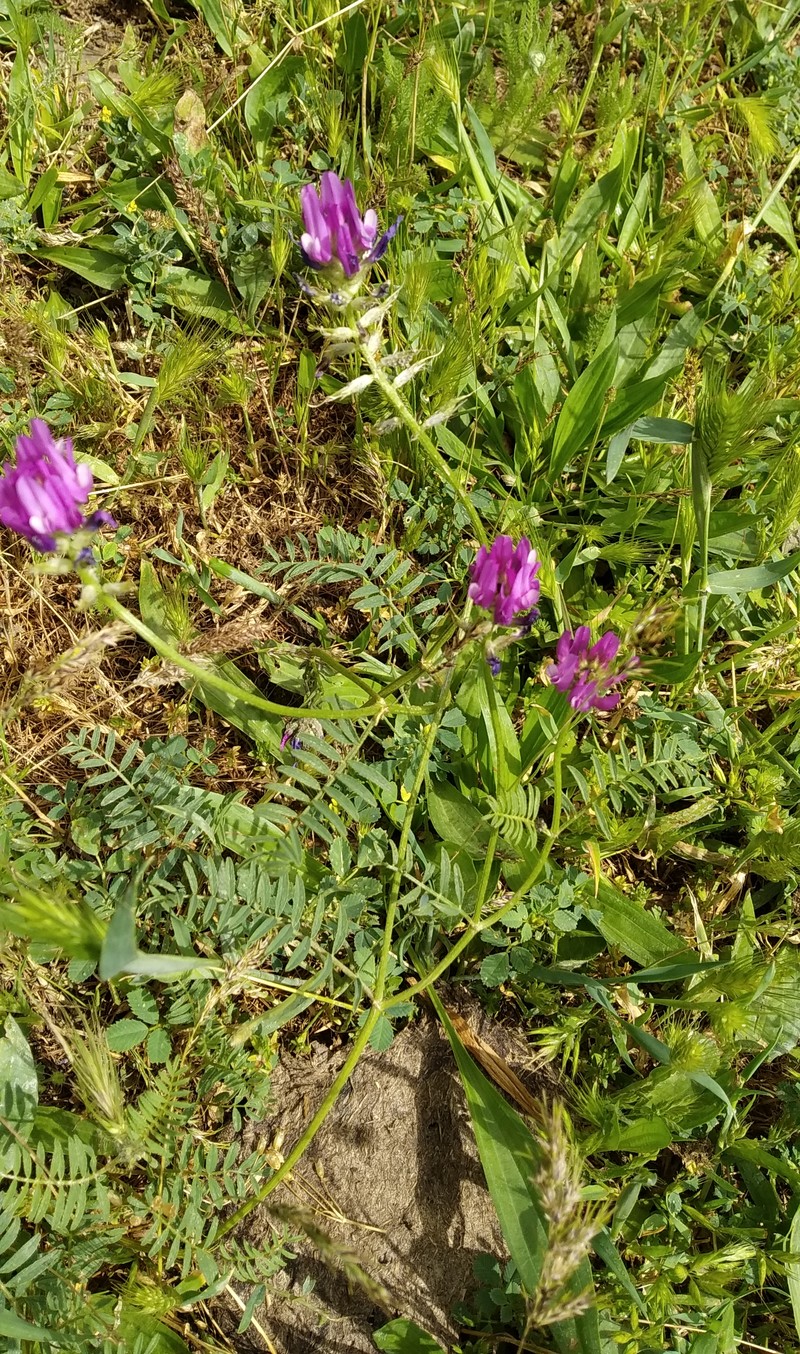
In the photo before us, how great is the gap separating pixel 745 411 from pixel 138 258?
1428 mm

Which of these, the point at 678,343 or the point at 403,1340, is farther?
the point at 678,343

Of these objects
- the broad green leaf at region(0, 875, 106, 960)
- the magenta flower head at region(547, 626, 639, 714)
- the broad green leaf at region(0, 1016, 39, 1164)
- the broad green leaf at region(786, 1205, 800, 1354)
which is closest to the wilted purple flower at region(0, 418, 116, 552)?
the broad green leaf at region(0, 875, 106, 960)

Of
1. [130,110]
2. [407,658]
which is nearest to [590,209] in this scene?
[130,110]

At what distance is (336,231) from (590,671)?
0.79 metres

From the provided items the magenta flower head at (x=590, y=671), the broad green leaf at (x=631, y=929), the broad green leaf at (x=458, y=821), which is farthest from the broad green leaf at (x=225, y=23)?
the broad green leaf at (x=631, y=929)

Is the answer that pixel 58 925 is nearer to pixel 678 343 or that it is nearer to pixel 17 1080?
pixel 17 1080

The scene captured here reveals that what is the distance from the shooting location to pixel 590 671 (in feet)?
5.16

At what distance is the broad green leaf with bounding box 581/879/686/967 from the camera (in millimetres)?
2062

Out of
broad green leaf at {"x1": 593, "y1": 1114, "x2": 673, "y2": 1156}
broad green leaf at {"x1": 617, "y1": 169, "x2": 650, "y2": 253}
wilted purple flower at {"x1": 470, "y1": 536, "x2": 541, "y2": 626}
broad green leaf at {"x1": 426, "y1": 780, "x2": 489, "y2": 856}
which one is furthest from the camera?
broad green leaf at {"x1": 617, "y1": 169, "x2": 650, "y2": 253}

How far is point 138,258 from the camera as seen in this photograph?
2.32 metres

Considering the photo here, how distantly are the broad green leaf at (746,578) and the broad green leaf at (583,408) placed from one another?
431 mm

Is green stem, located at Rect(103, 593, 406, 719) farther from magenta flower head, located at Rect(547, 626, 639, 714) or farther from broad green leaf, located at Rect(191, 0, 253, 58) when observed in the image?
broad green leaf, located at Rect(191, 0, 253, 58)

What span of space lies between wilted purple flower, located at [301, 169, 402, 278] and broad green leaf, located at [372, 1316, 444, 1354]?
1844 mm

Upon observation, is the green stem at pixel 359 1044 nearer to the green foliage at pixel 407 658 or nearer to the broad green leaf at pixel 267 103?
the green foliage at pixel 407 658
